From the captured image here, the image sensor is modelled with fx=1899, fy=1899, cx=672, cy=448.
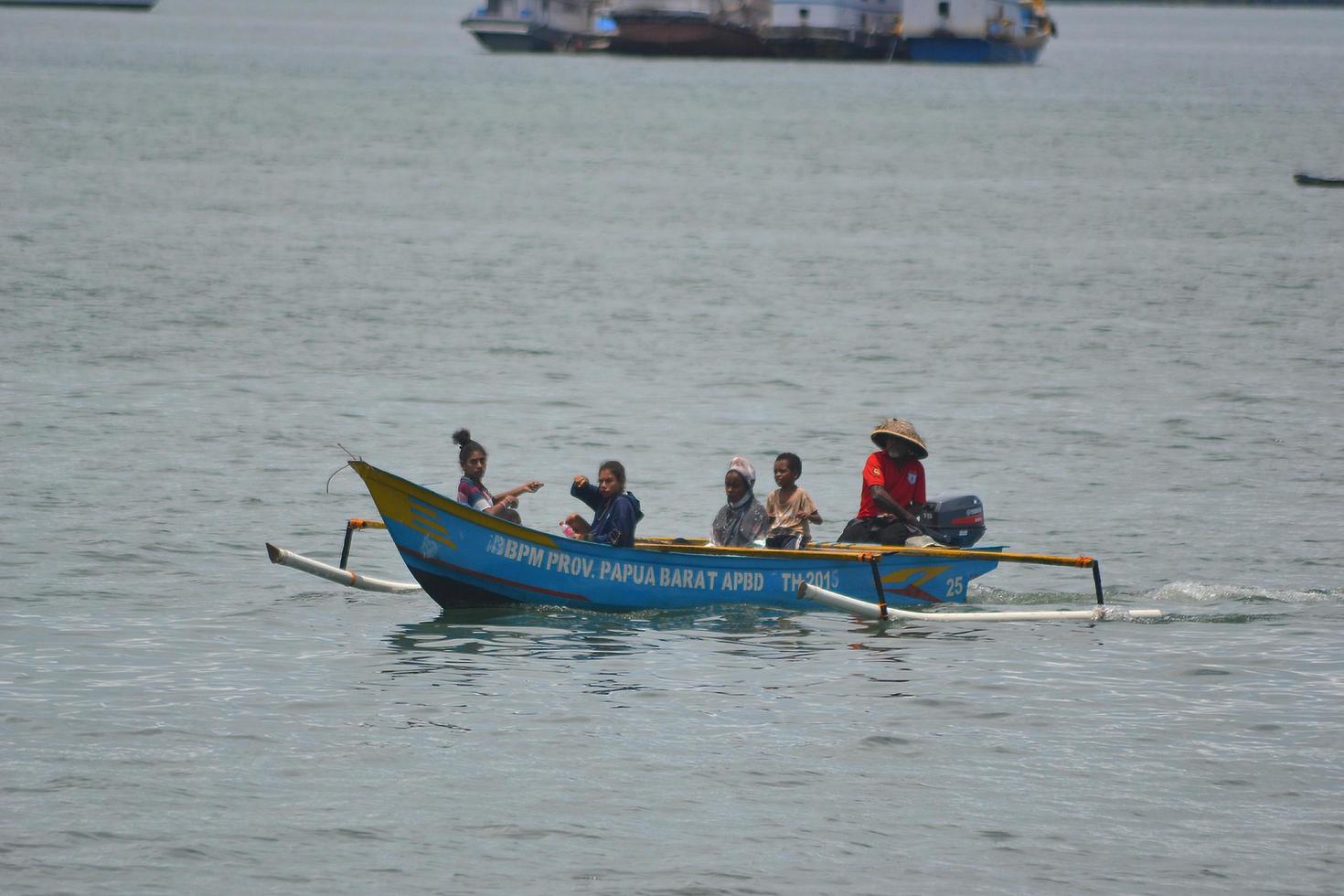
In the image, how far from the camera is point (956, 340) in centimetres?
3522

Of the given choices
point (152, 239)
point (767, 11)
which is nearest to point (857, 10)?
point (767, 11)

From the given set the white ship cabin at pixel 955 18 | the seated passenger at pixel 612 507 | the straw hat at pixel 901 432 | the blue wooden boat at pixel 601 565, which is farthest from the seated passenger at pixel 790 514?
the white ship cabin at pixel 955 18

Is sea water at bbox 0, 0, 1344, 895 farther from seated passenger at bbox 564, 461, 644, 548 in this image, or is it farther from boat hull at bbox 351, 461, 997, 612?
seated passenger at bbox 564, 461, 644, 548

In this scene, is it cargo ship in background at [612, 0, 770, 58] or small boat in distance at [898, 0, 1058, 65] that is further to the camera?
cargo ship in background at [612, 0, 770, 58]

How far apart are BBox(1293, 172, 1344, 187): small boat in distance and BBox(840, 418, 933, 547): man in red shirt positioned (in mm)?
47355

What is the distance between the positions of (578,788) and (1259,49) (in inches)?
7659

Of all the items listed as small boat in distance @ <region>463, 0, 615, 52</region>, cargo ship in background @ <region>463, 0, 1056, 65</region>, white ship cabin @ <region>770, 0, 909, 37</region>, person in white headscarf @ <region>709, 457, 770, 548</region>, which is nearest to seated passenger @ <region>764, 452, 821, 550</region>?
person in white headscarf @ <region>709, 457, 770, 548</region>

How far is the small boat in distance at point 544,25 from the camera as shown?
132m

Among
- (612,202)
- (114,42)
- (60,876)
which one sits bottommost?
(60,876)

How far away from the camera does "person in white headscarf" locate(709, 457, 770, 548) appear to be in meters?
16.5

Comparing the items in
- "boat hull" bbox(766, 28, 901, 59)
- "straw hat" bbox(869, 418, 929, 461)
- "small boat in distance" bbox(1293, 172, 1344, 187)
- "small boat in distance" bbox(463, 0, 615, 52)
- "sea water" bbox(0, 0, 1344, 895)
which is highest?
"small boat in distance" bbox(463, 0, 615, 52)

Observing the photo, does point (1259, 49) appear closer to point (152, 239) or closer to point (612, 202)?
point (612, 202)

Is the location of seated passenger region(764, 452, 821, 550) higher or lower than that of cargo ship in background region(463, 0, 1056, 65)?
lower

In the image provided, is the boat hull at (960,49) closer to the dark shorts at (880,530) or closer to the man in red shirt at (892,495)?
the man in red shirt at (892,495)
